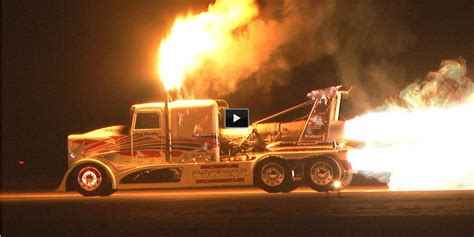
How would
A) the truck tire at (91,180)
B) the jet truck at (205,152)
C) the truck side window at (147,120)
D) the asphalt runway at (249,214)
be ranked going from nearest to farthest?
the asphalt runway at (249,214), the jet truck at (205,152), the truck tire at (91,180), the truck side window at (147,120)

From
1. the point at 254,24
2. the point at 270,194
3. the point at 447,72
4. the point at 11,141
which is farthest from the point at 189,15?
the point at 11,141

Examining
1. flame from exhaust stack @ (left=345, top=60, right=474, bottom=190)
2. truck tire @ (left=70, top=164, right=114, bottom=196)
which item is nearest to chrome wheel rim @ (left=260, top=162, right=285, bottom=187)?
flame from exhaust stack @ (left=345, top=60, right=474, bottom=190)

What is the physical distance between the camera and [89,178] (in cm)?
2281

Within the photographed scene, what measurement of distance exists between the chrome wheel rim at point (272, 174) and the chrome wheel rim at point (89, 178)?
15.3 ft

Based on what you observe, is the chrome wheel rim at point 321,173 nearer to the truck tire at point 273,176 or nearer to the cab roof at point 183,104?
the truck tire at point 273,176

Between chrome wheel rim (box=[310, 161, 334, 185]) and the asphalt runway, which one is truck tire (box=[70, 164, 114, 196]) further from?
chrome wheel rim (box=[310, 161, 334, 185])

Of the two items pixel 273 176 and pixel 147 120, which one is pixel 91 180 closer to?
pixel 147 120

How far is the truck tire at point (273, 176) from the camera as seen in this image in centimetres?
2241

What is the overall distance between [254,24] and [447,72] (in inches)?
244

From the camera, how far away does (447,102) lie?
2428 cm
